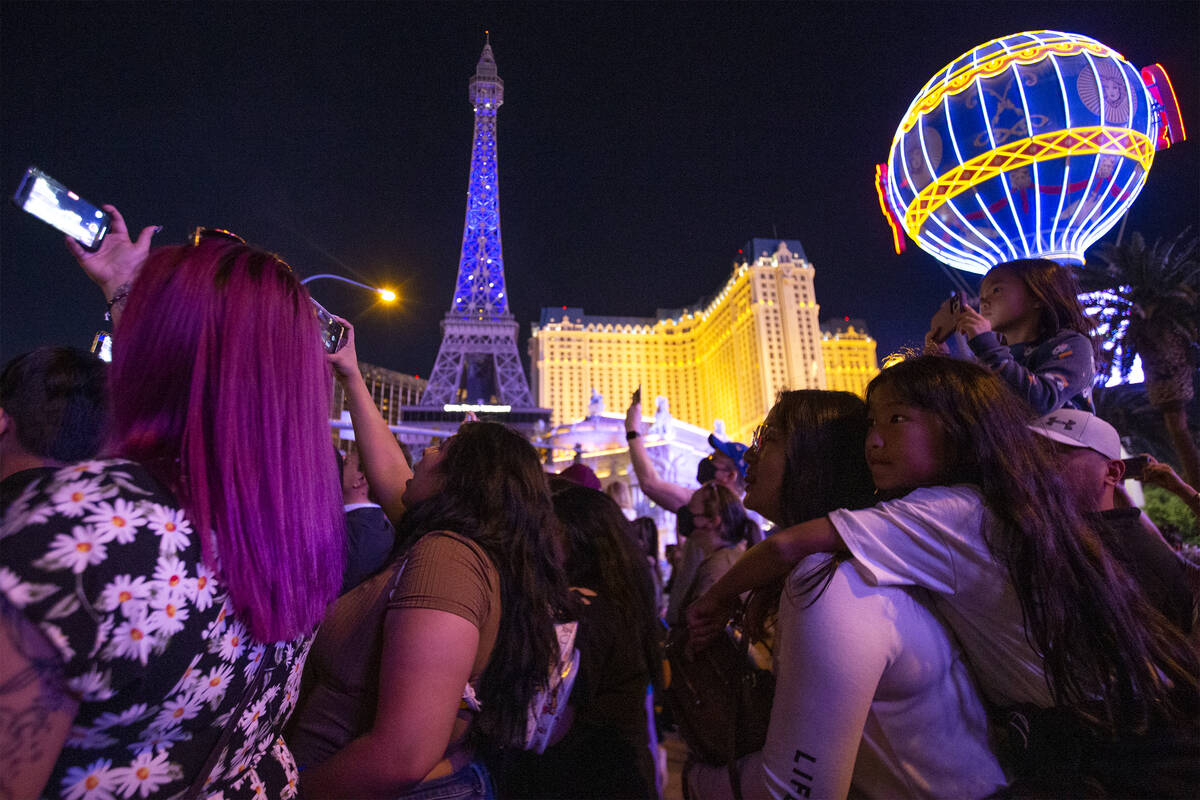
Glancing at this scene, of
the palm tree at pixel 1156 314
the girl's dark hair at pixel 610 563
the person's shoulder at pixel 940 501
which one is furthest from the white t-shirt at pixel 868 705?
the palm tree at pixel 1156 314

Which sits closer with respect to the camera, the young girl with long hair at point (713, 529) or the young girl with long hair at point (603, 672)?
the young girl with long hair at point (603, 672)

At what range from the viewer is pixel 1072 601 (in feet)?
4.25

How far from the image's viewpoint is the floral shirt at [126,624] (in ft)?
2.73

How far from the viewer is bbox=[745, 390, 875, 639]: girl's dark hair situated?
1.76 metres

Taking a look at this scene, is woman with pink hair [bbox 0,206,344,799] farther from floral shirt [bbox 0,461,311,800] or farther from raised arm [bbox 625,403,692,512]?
raised arm [bbox 625,403,692,512]

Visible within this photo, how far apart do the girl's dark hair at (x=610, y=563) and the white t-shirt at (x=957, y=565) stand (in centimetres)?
158

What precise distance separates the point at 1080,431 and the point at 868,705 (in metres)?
1.30

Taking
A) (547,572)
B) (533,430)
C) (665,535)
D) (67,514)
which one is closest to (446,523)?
(547,572)

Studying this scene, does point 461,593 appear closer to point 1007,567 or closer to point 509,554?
point 509,554

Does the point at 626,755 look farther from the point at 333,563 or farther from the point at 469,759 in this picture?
the point at 333,563

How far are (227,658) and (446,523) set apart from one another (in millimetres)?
800

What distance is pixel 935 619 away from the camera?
1.44 meters

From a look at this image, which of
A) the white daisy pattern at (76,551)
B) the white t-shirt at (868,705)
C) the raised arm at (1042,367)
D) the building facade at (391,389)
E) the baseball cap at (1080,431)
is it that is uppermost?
the building facade at (391,389)

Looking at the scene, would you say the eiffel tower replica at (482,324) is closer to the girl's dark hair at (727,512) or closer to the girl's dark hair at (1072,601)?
the girl's dark hair at (727,512)
